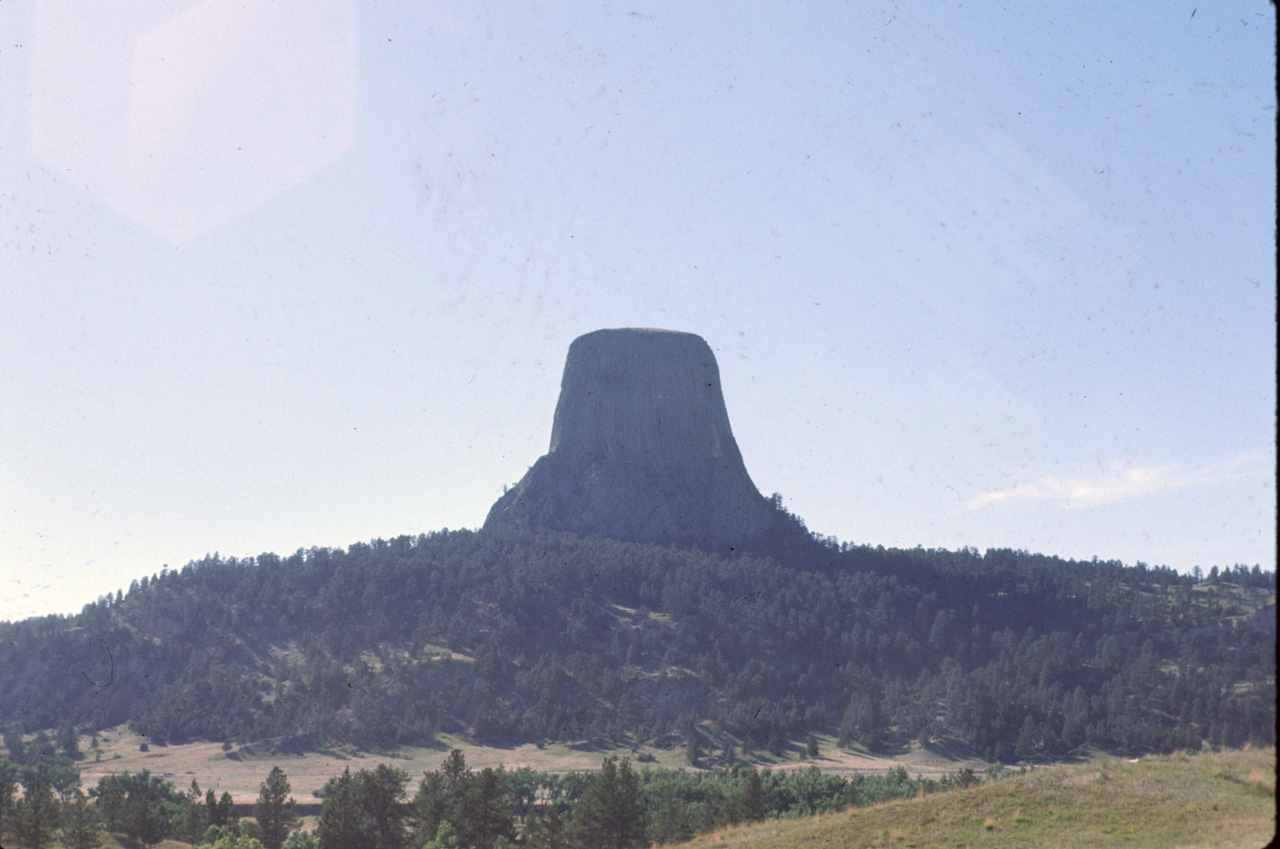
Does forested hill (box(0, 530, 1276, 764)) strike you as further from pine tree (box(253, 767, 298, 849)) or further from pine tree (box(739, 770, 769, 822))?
pine tree (box(253, 767, 298, 849))

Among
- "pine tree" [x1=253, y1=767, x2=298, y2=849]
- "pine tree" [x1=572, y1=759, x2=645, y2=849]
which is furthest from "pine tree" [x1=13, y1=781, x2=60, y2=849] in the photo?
"pine tree" [x1=572, y1=759, x2=645, y2=849]

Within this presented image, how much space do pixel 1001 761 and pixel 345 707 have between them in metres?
71.5

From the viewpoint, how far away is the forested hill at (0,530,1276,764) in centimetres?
10738

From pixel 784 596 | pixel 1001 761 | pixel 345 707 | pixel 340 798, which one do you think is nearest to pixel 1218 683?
pixel 1001 761

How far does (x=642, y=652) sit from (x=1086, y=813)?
100843 mm

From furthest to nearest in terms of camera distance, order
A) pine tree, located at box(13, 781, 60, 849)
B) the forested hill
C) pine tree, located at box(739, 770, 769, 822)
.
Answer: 1. the forested hill
2. pine tree, located at box(739, 770, 769, 822)
3. pine tree, located at box(13, 781, 60, 849)

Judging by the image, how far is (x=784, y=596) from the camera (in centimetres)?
14500

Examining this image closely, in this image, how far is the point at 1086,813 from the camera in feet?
111

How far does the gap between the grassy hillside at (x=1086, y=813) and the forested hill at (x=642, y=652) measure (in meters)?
57.0

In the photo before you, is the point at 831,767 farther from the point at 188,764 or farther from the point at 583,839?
the point at 188,764

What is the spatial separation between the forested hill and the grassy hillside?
56976mm

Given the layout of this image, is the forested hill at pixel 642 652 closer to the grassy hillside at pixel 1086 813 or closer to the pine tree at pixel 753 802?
the pine tree at pixel 753 802

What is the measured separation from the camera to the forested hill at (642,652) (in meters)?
107

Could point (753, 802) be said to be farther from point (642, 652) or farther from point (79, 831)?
point (642, 652)
